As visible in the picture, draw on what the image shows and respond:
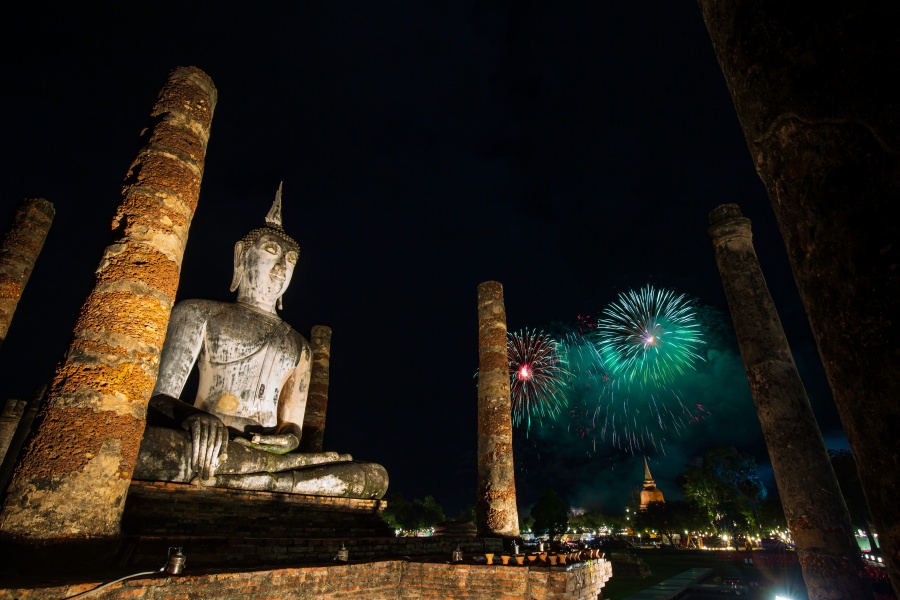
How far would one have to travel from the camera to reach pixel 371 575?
5.30 m

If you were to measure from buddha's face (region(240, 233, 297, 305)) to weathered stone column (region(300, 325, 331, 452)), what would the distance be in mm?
4894

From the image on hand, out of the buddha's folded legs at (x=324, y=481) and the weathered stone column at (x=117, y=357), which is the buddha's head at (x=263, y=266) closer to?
the weathered stone column at (x=117, y=357)

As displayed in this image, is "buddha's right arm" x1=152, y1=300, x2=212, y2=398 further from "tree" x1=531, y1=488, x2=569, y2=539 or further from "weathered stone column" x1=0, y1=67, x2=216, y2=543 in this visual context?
"tree" x1=531, y1=488, x2=569, y2=539

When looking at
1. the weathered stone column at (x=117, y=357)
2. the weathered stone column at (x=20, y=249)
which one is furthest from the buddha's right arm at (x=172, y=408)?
the weathered stone column at (x=20, y=249)

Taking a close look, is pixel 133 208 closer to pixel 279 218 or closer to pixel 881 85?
pixel 279 218

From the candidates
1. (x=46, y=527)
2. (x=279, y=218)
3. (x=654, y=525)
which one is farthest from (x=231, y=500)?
(x=654, y=525)

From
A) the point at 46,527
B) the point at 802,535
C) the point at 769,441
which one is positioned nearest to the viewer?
the point at 46,527

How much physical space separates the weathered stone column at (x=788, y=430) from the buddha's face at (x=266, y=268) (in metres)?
8.16

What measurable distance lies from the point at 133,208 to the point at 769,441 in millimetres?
9402

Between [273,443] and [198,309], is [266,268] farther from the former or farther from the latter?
[273,443]

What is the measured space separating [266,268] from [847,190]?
8.49 metres

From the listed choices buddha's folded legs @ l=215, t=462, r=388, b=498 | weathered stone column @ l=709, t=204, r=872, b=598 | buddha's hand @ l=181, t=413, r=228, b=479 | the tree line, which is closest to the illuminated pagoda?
the tree line

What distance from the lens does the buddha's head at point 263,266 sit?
8.52 meters

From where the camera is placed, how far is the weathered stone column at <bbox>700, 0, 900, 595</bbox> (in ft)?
4.08
